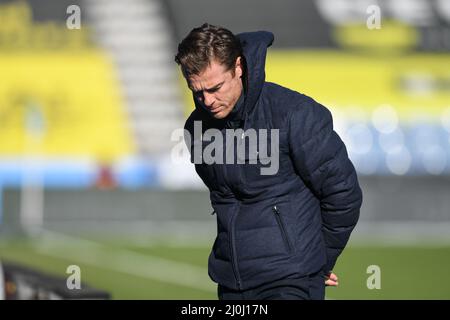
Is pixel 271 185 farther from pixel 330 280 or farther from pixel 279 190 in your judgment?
pixel 330 280

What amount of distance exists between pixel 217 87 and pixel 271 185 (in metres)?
0.52

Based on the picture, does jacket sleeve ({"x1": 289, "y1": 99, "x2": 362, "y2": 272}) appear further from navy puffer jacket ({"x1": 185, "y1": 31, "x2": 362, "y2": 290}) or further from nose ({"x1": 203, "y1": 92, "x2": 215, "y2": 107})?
nose ({"x1": 203, "y1": 92, "x2": 215, "y2": 107})

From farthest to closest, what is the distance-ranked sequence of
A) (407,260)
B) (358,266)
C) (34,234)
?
(34,234)
(407,260)
(358,266)

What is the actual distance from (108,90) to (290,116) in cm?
2110

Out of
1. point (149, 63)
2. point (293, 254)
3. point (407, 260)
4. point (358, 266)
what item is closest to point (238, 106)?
point (293, 254)

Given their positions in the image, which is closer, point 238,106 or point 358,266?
point 238,106

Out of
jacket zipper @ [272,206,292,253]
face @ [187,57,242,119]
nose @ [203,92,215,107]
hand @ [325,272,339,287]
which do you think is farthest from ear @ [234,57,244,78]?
hand @ [325,272,339,287]

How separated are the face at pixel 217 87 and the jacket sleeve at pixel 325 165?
271 mm

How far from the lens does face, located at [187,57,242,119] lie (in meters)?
4.15

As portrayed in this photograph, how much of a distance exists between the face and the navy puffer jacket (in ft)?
0.19

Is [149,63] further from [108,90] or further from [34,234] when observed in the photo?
[34,234]

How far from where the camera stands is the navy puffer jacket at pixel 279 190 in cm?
434

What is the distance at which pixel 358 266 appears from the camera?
1480 cm

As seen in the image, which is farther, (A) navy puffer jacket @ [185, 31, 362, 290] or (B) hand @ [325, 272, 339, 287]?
(B) hand @ [325, 272, 339, 287]
